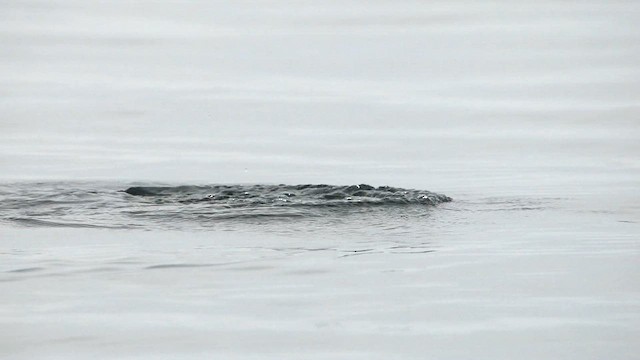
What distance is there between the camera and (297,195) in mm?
11086

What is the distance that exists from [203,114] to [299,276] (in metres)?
→ 8.16

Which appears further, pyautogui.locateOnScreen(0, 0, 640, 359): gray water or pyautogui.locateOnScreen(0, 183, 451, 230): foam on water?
pyautogui.locateOnScreen(0, 183, 451, 230): foam on water

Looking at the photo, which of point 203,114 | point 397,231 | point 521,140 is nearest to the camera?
point 397,231

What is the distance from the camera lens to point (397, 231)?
978 cm

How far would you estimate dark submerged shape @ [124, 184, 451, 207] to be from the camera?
10781 mm

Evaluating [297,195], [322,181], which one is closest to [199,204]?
[297,195]

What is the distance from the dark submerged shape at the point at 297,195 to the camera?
10.8 m

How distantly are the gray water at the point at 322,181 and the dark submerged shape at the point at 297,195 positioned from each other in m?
0.04

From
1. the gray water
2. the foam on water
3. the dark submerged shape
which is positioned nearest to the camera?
the gray water

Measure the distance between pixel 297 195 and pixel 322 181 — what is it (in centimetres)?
177

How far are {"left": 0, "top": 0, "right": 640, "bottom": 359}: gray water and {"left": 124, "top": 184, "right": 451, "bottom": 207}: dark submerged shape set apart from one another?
0.04 m

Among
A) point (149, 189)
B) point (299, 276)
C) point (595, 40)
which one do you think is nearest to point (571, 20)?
point (595, 40)

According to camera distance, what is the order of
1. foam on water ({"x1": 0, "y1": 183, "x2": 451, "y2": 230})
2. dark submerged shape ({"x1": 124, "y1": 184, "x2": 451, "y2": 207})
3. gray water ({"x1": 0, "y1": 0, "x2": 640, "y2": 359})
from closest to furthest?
gray water ({"x1": 0, "y1": 0, "x2": 640, "y2": 359}), foam on water ({"x1": 0, "y1": 183, "x2": 451, "y2": 230}), dark submerged shape ({"x1": 124, "y1": 184, "x2": 451, "y2": 207})

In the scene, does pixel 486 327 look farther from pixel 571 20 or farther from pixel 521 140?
pixel 571 20
